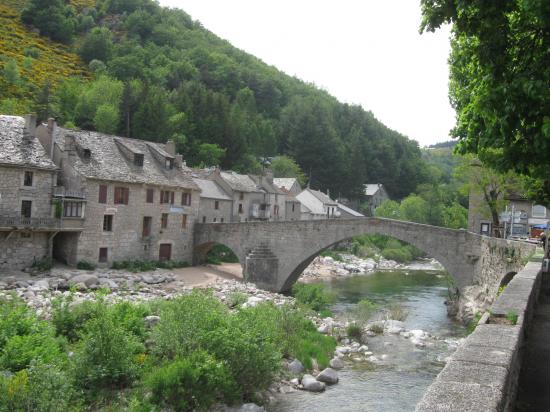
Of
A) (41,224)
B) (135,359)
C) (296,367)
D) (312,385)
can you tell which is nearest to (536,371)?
(312,385)

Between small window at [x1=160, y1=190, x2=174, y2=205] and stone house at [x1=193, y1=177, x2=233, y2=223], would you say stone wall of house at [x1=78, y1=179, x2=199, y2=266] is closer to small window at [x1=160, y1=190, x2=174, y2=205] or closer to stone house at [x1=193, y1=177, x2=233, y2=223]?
small window at [x1=160, y1=190, x2=174, y2=205]

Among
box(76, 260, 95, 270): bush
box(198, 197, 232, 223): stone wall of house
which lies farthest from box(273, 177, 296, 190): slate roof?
box(76, 260, 95, 270): bush

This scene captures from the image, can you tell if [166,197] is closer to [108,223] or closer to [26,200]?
[108,223]

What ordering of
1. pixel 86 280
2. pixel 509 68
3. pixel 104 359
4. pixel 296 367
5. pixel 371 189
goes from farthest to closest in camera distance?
pixel 371 189 < pixel 86 280 < pixel 296 367 < pixel 104 359 < pixel 509 68

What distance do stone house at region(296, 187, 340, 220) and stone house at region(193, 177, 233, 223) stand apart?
16218 mm

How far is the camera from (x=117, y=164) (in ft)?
119

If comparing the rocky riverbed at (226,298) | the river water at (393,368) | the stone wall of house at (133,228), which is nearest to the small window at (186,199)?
the stone wall of house at (133,228)

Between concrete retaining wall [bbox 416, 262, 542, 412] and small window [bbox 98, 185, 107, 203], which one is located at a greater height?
small window [bbox 98, 185, 107, 203]

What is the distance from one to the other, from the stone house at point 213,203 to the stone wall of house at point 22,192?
16.2m

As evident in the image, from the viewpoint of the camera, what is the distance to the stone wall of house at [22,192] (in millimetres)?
29516

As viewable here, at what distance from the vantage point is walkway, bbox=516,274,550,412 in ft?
20.5

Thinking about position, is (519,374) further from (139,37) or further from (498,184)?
(139,37)

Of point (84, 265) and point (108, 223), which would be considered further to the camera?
point (108, 223)

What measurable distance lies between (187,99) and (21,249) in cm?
4287
